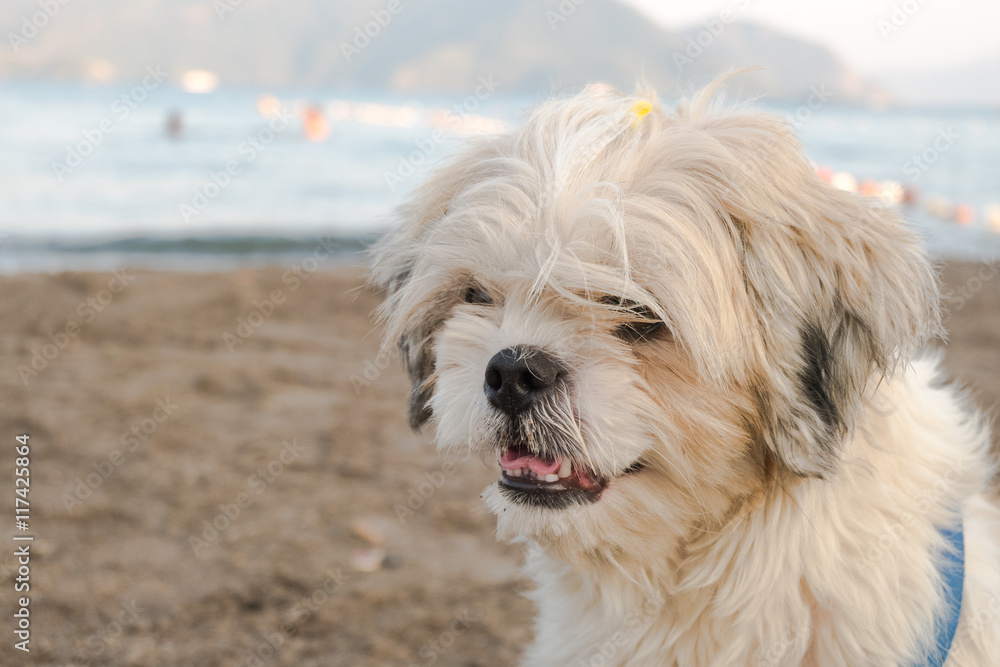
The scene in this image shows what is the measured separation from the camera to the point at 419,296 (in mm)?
2035

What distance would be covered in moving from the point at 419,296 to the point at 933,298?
1.28 m

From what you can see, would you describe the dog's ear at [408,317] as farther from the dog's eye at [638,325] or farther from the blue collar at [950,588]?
the blue collar at [950,588]

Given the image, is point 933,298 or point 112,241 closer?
point 933,298

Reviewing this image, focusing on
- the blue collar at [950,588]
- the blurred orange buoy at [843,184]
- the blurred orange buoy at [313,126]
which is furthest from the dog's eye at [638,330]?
the blurred orange buoy at [313,126]

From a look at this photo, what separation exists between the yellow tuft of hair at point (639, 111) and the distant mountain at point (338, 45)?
5569 centimetres

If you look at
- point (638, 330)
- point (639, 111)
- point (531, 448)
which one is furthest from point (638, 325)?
point (639, 111)

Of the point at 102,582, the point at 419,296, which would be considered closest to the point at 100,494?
the point at 102,582

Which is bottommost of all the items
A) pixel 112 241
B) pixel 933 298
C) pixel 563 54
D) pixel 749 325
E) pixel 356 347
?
pixel 563 54

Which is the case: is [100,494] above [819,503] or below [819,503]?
below

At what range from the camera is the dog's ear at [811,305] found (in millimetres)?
1707

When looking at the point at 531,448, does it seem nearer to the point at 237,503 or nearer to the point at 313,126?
the point at 237,503

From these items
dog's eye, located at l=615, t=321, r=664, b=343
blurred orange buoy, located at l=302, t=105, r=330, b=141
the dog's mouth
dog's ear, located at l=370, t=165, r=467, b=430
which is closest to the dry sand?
dog's ear, located at l=370, t=165, r=467, b=430

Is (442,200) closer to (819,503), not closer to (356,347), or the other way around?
(819,503)

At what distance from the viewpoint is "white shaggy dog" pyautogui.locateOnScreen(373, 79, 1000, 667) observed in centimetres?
170
